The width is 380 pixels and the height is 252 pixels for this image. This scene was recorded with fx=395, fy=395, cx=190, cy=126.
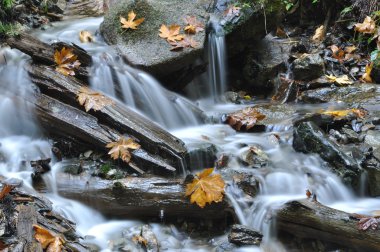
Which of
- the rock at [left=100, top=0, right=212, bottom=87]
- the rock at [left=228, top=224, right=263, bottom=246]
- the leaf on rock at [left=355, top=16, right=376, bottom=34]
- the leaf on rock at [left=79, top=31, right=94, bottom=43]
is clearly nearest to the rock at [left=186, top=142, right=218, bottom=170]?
the rock at [left=228, top=224, right=263, bottom=246]

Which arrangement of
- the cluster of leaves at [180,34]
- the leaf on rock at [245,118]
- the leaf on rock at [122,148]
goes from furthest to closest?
1. the cluster of leaves at [180,34]
2. the leaf on rock at [245,118]
3. the leaf on rock at [122,148]

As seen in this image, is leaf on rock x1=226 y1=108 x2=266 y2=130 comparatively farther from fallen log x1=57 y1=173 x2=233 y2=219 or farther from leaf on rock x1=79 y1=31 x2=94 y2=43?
leaf on rock x1=79 y1=31 x2=94 y2=43

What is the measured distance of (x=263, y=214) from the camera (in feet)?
13.7

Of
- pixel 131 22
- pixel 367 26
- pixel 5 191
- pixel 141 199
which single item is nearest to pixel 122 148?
pixel 141 199

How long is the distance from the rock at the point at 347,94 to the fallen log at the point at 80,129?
359cm

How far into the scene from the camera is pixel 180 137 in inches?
230

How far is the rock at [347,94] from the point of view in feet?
21.7

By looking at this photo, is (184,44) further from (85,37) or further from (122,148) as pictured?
(122,148)

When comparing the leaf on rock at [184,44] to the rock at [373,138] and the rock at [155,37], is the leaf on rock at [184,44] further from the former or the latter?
the rock at [373,138]

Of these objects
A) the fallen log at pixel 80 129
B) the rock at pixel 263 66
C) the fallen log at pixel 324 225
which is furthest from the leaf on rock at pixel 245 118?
the fallen log at pixel 324 225

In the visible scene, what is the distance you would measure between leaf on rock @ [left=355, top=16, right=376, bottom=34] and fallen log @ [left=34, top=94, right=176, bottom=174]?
570 centimetres

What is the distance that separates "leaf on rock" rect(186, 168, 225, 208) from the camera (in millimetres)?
4070

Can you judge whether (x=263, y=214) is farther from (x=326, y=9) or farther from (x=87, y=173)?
(x=326, y=9)

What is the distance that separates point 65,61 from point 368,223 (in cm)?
428
